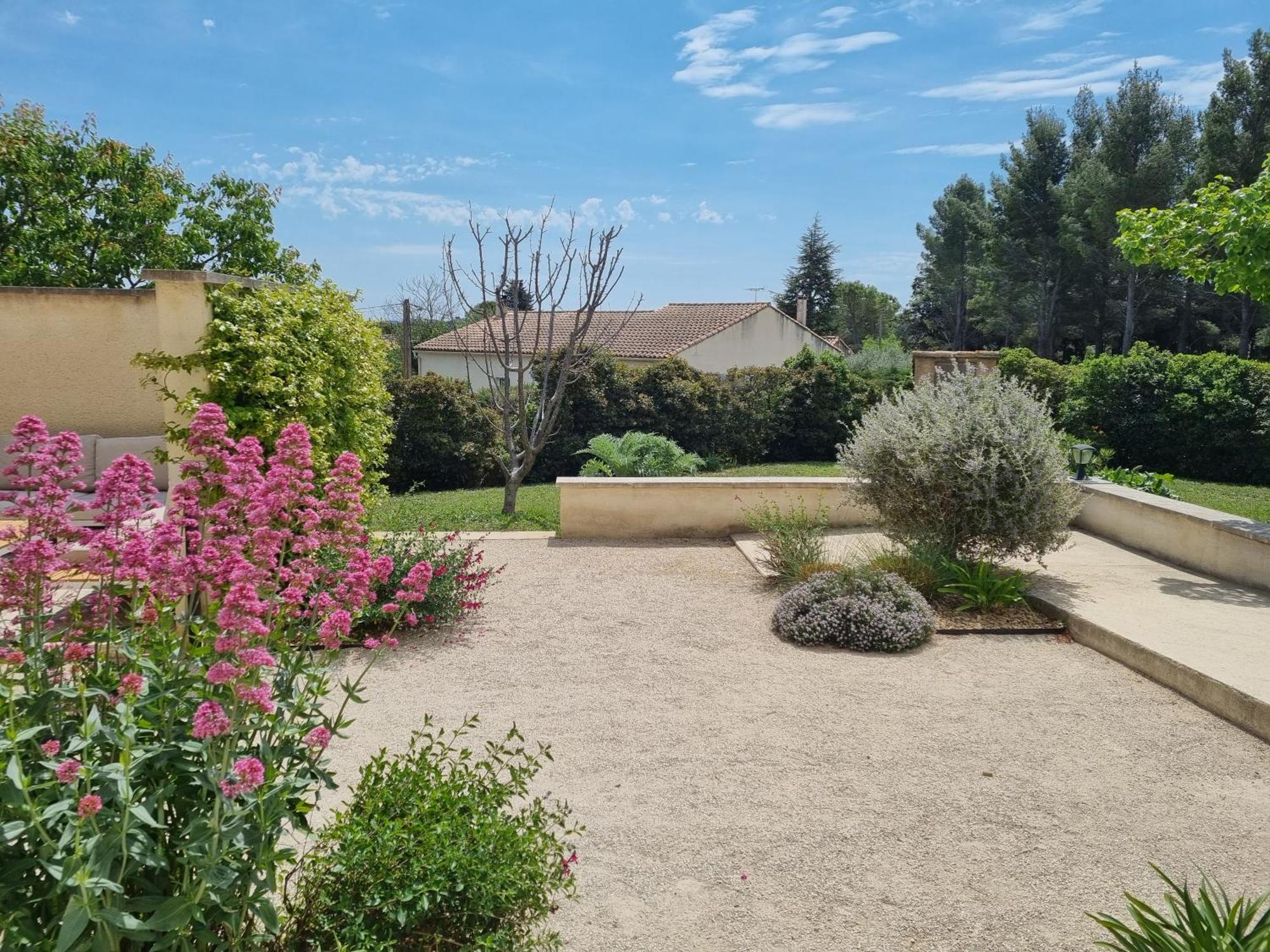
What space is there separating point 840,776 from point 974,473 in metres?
3.23

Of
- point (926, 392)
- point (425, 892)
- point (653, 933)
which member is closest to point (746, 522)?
point (926, 392)

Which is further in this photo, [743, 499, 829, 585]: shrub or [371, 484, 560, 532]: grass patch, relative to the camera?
[371, 484, 560, 532]: grass patch

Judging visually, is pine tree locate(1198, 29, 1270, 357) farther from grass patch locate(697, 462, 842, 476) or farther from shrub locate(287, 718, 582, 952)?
shrub locate(287, 718, 582, 952)

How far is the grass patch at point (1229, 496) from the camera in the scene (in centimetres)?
980

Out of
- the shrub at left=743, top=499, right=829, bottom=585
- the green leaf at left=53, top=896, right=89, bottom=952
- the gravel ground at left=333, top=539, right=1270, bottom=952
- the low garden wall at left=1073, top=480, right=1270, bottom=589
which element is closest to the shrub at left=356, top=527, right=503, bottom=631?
the gravel ground at left=333, top=539, right=1270, bottom=952

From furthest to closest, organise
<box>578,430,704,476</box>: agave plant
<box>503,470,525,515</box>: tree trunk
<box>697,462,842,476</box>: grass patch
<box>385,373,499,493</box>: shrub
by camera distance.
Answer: <box>697,462,842,476</box>: grass patch → <box>385,373,499,493</box>: shrub → <box>578,430,704,476</box>: agave plant → <box>503,470,525,515</box>: tree trunk

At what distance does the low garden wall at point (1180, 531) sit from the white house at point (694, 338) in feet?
70.2

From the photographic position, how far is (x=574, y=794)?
3.54 meters

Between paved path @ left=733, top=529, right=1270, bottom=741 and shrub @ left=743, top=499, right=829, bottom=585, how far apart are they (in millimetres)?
235

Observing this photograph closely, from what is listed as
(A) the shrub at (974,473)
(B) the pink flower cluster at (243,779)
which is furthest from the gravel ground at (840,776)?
(B) the pink flower cluster at (243,779)

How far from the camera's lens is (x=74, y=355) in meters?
8.70

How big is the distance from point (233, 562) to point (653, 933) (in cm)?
177

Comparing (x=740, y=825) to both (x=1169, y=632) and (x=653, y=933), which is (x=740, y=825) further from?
(x=1169, y=632)

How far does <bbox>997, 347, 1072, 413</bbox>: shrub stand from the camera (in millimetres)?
14539
